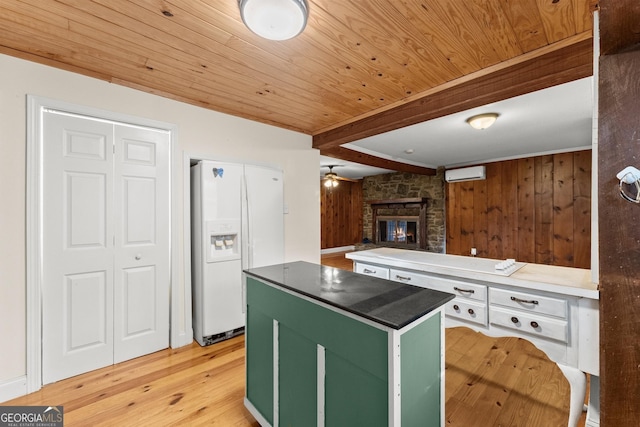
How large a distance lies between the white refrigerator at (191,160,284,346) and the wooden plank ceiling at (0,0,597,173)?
30.5 inches

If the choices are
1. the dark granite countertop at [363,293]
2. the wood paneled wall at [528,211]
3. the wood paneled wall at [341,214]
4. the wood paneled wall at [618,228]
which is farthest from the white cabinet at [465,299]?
the wood paneled wall at [341,214]

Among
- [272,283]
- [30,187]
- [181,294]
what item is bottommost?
[181,294]

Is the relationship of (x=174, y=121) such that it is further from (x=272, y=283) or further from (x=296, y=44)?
(x=272, y=283)

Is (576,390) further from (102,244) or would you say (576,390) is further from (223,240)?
(102,244)

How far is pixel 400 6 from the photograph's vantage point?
55.7 inches

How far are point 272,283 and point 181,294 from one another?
5.24 feet

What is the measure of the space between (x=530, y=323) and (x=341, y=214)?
22.6ft

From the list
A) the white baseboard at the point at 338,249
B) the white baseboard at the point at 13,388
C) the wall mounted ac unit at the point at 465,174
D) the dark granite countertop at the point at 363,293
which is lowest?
the white baseboard at the point at 13,388

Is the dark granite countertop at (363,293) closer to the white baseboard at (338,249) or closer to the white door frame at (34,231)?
the white door frame at (34,231)

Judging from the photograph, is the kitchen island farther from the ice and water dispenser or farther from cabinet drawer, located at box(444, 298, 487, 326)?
the ice and water dispenser

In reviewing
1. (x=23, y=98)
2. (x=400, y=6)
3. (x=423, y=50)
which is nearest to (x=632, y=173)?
(x=400, y=6)

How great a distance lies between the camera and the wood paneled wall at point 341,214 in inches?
316

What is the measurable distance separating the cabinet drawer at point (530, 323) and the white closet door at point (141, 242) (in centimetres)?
265

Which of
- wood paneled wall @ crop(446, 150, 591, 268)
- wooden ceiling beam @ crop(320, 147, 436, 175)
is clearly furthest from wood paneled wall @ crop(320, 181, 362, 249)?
wood paneled wall @ crop(446, 150, 591, 268)
